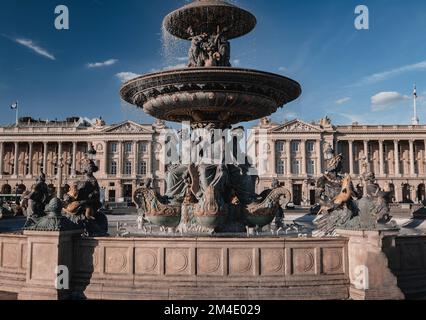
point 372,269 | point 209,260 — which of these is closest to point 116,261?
point 209,260

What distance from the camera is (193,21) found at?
37.2 ft

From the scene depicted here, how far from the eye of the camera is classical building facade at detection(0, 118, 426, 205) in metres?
88.3

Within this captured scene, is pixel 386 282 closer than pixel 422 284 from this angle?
Yes

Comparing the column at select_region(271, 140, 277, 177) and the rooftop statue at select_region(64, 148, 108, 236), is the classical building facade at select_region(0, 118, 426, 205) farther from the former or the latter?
the rooftop statue at select_region(64, 148, 108, 236)

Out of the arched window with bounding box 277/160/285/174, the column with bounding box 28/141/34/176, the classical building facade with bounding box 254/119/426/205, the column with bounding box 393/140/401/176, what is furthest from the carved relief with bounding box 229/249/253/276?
the column with bounding box 28/141/34/176

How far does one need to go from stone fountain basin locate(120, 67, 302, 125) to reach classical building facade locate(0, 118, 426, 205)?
249 ft

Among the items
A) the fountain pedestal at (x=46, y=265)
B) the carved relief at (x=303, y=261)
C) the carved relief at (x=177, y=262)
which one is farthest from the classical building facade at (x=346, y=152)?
the fountain pedestal at (x=46, y=265)

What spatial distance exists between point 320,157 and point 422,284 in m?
83.0

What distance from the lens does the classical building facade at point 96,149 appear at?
90.2 metres

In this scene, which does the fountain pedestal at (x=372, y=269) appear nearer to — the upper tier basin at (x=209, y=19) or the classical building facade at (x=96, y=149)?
the upper tier basin at (x=209, y=19)

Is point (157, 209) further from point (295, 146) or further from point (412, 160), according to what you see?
point (412, 160)

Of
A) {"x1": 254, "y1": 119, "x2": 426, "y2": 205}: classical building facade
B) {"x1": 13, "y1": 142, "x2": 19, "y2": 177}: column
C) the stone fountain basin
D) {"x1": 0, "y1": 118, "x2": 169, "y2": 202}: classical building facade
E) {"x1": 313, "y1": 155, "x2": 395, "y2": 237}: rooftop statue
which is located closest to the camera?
{"x1": 313, "y1": 155, "x2": 395, "y2": 237}: rooftop statue
